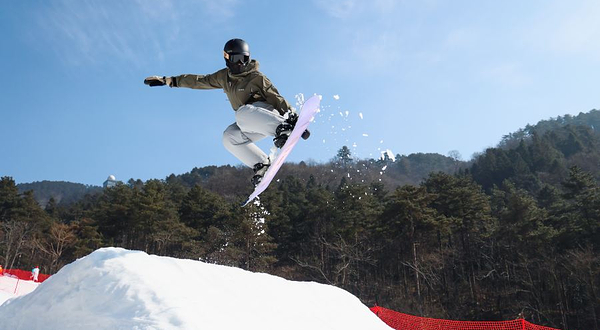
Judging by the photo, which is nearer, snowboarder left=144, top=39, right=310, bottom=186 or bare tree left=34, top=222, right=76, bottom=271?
snowboarder left=144, top=39, right=310, bottom=186

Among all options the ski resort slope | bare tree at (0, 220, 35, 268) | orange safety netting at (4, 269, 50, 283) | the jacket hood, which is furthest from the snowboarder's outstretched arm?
bare tree at (0, 220, 35, 268)

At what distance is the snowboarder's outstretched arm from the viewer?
5.71m

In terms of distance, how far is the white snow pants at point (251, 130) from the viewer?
207 inches

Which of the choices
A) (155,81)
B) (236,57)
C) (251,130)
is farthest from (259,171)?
(155,81)

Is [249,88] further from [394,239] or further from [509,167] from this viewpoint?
[509,167]

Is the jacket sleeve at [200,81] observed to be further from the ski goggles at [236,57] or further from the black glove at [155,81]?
the ski goggles at [236,57]

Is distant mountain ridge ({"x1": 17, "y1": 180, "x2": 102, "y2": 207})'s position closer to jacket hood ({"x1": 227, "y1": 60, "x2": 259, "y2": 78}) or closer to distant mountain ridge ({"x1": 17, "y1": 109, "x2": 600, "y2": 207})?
distant mountain ridge ({"x1": 17, "y1": 109, "x2": 600, "y2": 207})

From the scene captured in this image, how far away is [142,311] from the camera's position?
10.6ft

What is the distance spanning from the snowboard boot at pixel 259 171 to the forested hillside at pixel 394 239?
20.5 meters

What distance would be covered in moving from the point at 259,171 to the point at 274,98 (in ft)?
3.67

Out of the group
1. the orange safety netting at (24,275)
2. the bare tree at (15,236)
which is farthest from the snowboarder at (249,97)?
the bare tree at (15,236)

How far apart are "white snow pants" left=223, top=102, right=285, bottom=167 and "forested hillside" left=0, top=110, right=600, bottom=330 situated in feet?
67.2

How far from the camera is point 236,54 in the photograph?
5.27 m

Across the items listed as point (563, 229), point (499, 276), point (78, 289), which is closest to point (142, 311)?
point (78, 289)
